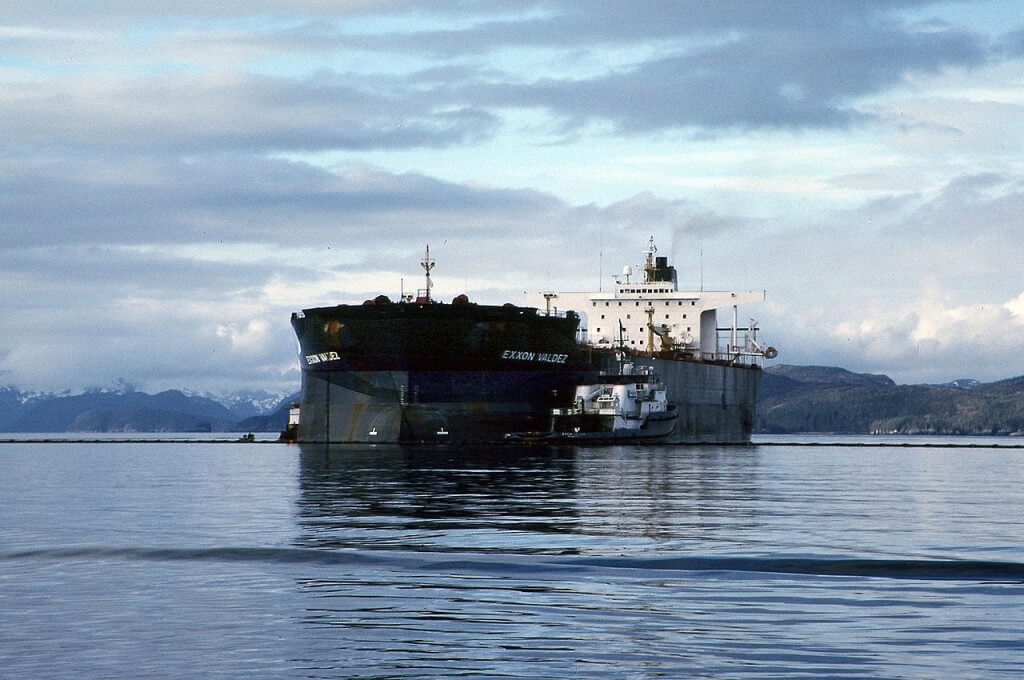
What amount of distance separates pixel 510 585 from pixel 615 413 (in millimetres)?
70595

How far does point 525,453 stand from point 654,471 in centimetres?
1908

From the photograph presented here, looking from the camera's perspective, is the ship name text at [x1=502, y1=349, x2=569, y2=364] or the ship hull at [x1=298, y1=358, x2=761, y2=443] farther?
the ship name text at [x1=502, y1=349, x2=569, y2=364]

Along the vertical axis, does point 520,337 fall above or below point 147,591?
above

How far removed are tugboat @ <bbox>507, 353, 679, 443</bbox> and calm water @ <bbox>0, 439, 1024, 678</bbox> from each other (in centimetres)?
4615

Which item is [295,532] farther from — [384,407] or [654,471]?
[384,407]

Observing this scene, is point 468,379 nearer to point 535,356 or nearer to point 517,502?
point 535,356

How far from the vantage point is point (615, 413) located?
8975 centimetres

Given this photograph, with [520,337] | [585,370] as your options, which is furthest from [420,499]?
[585,370]

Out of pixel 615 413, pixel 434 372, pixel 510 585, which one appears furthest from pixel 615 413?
pixel 510 585

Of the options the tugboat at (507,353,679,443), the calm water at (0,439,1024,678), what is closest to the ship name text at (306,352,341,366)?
the tugboat at (507,353,679,443)

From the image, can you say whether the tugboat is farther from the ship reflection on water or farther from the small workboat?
the ship reflection on water

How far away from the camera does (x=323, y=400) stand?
86.9m

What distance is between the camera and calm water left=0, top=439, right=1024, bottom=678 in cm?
1390

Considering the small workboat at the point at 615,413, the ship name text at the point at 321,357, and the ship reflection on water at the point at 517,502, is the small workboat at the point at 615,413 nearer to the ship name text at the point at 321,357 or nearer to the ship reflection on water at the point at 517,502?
the ship name text at the point at 321,357
